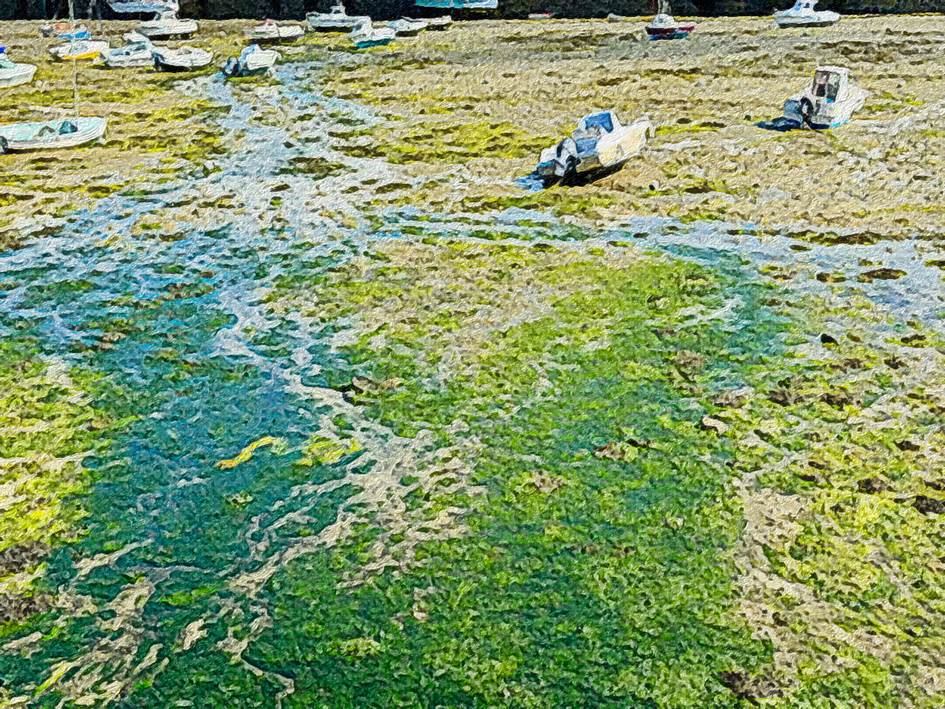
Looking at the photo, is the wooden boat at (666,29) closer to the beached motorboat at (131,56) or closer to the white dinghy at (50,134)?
the beached motorboat at (131,56)

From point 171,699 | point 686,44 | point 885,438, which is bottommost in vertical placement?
point 171,699

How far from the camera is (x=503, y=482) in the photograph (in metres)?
14.6

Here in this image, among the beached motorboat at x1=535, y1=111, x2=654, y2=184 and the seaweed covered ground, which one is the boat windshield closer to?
the beached motorboat at x1=535, y1=111, x2=654, y2=184

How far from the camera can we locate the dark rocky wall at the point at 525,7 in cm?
6144

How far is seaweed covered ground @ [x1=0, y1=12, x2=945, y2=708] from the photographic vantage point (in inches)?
453

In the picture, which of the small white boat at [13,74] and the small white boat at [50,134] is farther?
the small white boat at [13,74]

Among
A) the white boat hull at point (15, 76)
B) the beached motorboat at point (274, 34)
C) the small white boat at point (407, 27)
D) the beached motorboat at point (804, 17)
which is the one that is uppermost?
the beached motorboat at point (804, 17)

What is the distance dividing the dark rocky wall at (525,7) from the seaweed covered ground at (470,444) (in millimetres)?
38624

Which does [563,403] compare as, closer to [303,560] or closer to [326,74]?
[303,560]

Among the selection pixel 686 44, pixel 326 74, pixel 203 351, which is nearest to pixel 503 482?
pixel 203 351

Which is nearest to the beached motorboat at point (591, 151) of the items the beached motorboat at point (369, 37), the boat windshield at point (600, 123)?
the boat windshield at point (600, 123)

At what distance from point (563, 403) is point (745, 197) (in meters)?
12.0

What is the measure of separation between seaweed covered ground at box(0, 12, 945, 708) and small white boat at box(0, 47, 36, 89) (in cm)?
1808

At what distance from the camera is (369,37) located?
52906mm
